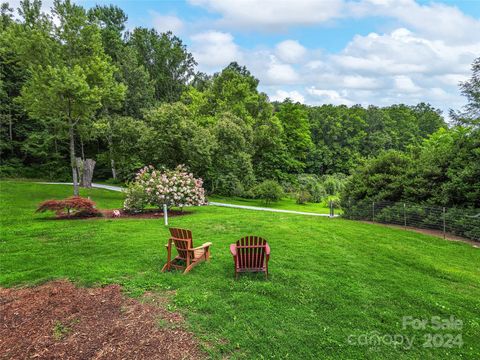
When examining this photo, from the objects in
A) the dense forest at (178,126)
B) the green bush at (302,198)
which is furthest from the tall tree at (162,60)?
the green bush at (302,198)

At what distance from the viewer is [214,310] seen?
4.46 m

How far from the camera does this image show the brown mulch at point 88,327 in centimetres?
357

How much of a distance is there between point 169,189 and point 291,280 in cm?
837

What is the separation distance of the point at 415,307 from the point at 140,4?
57.9 feet

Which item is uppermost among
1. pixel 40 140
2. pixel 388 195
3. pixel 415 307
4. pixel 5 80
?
pixel 5 80

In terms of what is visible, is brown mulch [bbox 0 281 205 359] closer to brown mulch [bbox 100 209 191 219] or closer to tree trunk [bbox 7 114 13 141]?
brown mulch [bbox 100 209 191 219]

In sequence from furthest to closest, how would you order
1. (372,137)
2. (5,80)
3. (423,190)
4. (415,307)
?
(372,137)
(5,80)
(423,190)
(415,307)

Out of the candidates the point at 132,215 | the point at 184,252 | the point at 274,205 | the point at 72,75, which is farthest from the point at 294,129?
the point at 184,252

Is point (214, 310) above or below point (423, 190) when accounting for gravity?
below

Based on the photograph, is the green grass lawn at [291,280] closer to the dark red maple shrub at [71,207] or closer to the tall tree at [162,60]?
the dark red maple shrub at [71,207]

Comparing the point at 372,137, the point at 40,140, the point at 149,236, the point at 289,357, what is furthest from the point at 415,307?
the point at 372,137

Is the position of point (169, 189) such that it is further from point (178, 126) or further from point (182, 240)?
point (182, 240)

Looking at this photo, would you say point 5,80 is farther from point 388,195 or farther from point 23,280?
point 388,195

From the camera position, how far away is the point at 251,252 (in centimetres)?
568
